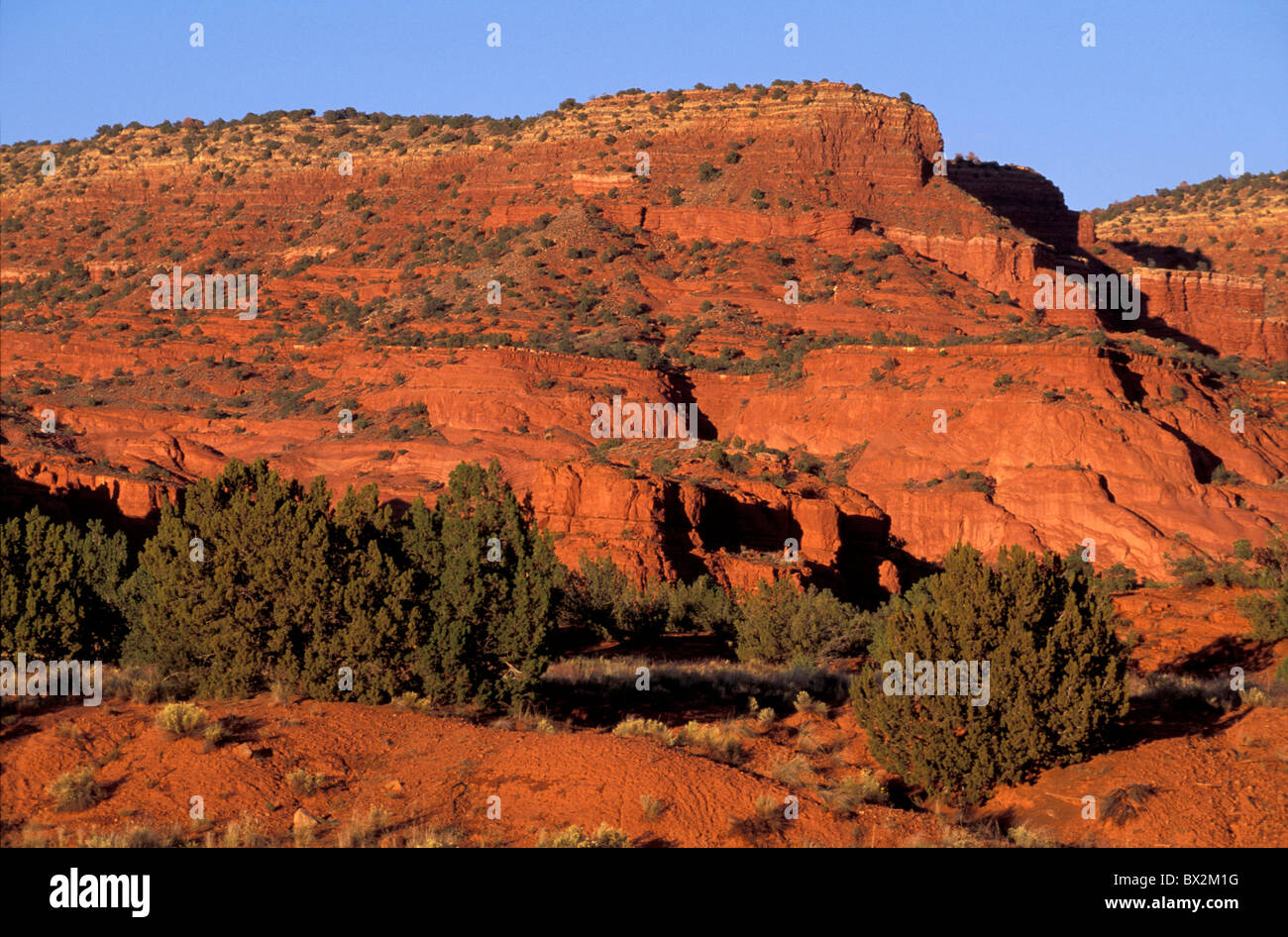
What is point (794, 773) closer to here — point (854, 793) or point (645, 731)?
point (854, 793)

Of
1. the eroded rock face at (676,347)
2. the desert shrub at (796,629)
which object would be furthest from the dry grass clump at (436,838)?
the eroded rock face at (676,347)

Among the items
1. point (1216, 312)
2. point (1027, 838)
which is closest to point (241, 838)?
point (1027, 838)

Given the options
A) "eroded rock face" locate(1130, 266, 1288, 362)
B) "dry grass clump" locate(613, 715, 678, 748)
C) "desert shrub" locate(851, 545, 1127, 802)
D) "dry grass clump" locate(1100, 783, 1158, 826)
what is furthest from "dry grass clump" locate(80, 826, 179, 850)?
"eroded rock face" locate(1130, 266, 1288, 362)

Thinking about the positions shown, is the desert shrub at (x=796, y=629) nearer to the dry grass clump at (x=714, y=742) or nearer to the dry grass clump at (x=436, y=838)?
the dry grass clump at (x=714, y=742)

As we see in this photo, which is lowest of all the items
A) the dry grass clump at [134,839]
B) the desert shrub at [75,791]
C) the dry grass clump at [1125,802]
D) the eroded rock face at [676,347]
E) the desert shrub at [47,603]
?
the dry grass clump at [1125,802]

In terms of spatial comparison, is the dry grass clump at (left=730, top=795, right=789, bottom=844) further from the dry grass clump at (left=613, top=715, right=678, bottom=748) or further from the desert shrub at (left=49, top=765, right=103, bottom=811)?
the desert shrub at (left=49, top=765, right=103, bottom=811)
